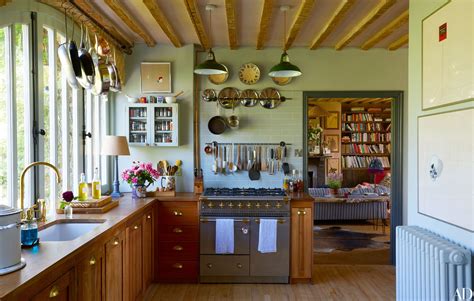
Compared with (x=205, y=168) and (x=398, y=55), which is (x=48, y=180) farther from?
(x=398, y=55)

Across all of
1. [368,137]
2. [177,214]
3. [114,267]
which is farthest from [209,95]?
[368,137]

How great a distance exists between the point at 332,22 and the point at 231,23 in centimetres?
97

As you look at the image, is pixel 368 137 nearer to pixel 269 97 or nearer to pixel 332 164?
pixel 332 164

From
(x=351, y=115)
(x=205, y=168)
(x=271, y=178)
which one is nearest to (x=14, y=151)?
(x=205, y=168)

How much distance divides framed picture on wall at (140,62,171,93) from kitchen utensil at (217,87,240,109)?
2.12 feet

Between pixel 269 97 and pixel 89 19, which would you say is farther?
pixel 269 97

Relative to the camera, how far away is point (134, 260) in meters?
3.06

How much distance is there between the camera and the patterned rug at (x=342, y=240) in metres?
5.18

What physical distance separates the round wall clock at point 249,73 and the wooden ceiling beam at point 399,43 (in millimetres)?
A: 1620

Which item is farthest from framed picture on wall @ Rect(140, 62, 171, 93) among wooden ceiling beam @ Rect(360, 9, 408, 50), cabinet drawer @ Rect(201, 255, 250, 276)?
wooden ceiling beam @ Rect(360, 9, 408, 50)

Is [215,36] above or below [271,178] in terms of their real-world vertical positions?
above

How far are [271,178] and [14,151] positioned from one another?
2.81 m

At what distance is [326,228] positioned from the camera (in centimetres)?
634

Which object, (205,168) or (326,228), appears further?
(326,228)
